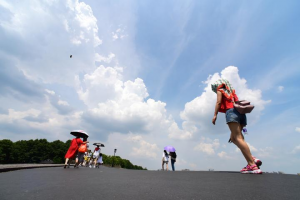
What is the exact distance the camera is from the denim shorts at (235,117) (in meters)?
4.68

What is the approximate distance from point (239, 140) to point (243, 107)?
2.94 ft

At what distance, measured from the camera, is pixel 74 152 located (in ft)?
33.5

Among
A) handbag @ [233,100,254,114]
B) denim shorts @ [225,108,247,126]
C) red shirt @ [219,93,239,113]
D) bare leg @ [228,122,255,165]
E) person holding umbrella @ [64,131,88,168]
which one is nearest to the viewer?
bare leg @ [228,122,255,165]

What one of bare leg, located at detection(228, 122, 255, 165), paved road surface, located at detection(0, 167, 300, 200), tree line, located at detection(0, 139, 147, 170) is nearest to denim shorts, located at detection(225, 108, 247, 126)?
bare leg, located at detection(228, 122, 255, 165)

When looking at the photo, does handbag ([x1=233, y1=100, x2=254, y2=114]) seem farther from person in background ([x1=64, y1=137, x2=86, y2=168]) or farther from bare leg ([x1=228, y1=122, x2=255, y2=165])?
person in background ([x1=64, y1=137, x2=86, y2=168])

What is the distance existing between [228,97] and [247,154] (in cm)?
162

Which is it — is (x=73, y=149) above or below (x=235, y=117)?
below

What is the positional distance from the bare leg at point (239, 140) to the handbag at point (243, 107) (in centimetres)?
39

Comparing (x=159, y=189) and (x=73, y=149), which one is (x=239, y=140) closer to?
(x=159, y=189)

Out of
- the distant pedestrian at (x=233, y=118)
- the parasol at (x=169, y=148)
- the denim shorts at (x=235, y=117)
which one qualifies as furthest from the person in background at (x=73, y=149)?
the denim shorts at (x=235, y=117)

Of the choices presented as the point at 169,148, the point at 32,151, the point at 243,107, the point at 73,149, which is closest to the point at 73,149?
the point at 73,149

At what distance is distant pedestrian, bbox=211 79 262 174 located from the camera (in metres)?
4.45

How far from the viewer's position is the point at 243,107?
4574 millimetres

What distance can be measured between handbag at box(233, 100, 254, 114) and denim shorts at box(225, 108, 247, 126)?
0.39ft
